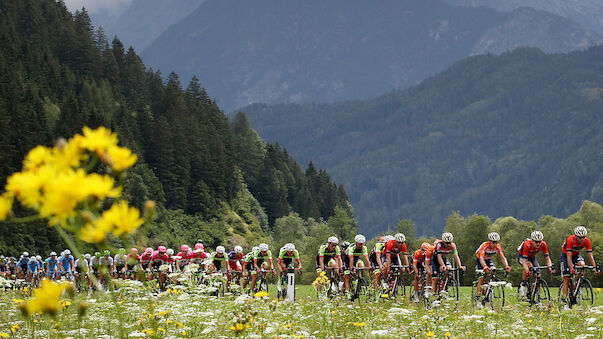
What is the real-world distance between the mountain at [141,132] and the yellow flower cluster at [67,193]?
53359 mm

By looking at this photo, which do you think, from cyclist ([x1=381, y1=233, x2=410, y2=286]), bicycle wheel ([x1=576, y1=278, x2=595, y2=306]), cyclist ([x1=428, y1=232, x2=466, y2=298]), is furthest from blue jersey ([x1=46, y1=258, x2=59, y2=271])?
bicycle wheel ([x1=576, y1=278, x2=595, y2=306])

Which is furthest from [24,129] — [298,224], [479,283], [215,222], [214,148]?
[479,283]

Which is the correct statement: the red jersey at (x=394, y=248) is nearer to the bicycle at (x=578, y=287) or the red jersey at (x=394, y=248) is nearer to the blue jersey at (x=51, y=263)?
the bicycle at (x=578, y=287)

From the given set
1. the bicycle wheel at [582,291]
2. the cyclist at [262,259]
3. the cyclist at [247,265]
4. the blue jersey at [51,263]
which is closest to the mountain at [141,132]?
the blue jersey at [51,263]

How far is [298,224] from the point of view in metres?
107

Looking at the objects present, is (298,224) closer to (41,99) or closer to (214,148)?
(214,148)

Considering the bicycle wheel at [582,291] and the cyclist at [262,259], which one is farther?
the cyclist at [262,259]

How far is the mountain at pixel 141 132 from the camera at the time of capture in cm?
7056

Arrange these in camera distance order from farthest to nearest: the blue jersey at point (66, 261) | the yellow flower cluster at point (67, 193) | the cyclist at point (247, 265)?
the blue jersey at point (66, 261) → the cyclist at point (247, 265) → the yellow flower cluster at point (67, 193)

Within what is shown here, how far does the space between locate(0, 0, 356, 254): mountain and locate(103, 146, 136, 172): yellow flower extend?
53358 millimetres

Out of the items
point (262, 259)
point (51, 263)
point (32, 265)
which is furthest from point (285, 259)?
point (32, 265)

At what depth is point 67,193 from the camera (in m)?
3.14

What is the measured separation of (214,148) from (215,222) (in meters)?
18.3

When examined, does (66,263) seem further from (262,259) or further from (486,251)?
(486,251)
